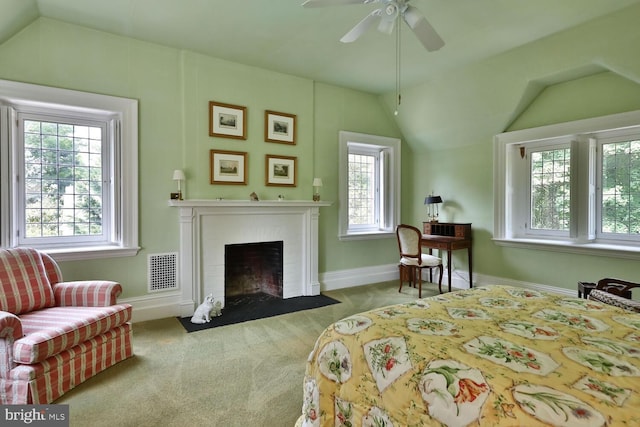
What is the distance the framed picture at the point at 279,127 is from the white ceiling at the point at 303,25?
1.96ft

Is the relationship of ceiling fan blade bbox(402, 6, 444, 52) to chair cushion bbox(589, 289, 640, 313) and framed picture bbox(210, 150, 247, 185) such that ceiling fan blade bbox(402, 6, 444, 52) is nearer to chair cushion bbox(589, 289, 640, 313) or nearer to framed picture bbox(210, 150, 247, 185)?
chair cushion bbox(589, 289, 640, 313)

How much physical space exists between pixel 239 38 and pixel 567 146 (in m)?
3.81

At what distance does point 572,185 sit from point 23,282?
5229 millimetres

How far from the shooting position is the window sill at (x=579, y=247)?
3.36 m

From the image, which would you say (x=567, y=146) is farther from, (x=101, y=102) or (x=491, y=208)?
(x=101, y=102)

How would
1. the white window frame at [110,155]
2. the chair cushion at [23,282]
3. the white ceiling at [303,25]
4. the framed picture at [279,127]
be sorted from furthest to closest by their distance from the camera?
1. the framed picture at [279,127]
2. the white window frame at [110,155]
3. the white ceiling at [303,25]
4. the chair cushion at [23,282]

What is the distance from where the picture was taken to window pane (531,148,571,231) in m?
3.95

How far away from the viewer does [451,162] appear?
500cm

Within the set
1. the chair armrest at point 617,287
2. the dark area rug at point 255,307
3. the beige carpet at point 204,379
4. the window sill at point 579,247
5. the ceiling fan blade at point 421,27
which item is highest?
the ceiling fan blade at point 421,27

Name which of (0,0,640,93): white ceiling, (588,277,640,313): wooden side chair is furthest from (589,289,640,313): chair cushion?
(0,0,640,93): white ceiling

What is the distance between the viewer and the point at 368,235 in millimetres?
5078

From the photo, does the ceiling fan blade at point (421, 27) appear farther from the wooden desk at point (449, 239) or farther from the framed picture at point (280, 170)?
the wooden desk at point (449, 239)

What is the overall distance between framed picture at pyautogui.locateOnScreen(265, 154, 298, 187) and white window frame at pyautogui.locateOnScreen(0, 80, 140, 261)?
4.82 ft

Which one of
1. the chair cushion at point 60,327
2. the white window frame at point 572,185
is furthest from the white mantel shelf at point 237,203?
the white window frame at point 572,185
